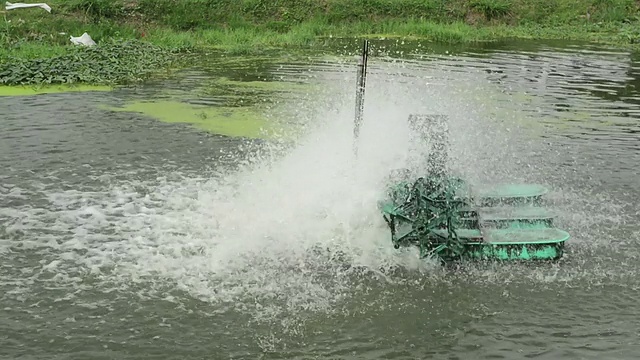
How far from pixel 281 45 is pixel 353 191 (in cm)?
1919

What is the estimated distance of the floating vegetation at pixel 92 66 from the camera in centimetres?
1797

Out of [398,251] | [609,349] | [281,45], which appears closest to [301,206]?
[398,251]

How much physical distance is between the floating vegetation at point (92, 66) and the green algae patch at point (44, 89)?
1.12 ft

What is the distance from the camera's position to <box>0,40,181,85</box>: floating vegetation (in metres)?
18.0

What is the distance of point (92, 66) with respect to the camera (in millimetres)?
19609

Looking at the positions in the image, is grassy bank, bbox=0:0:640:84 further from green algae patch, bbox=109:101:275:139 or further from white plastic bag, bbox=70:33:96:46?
green algae patch, bbox=109:101:275:139

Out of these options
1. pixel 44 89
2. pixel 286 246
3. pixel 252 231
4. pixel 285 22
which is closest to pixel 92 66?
pixel 44 89

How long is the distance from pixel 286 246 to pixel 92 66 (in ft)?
46.0

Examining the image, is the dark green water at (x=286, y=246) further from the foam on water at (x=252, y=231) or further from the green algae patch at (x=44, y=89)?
the green algae patch at (x=44, y=89)

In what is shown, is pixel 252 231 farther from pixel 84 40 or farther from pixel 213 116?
pixel 84 40

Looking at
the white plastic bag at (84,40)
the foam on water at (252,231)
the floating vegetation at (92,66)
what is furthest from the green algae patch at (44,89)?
the foam on water at (252,231)

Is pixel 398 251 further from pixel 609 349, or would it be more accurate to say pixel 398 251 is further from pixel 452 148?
pixel 452 148

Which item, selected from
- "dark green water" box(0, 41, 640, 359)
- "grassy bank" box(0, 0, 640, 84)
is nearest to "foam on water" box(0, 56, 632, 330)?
"dark green water" box(0, 41, 640, 359)

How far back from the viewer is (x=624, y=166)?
39.1 ft
